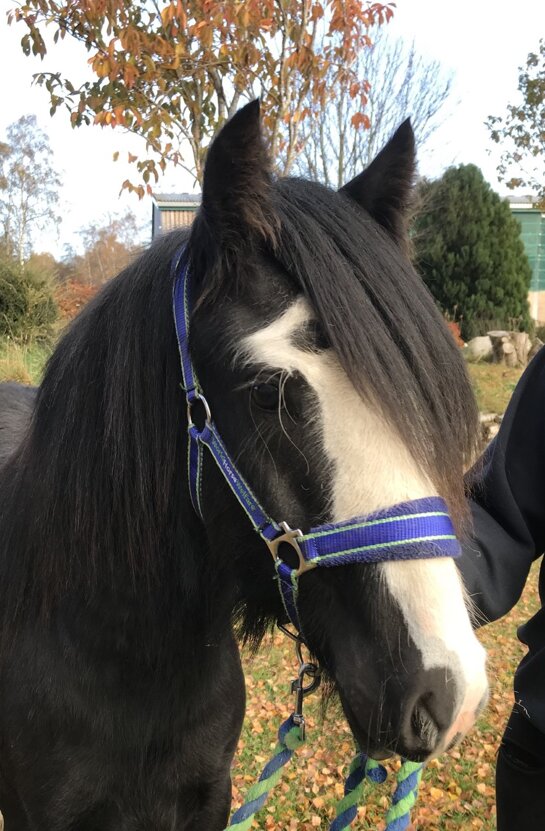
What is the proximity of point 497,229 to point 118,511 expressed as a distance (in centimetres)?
1458

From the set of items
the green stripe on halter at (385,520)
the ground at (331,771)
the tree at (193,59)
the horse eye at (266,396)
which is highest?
the tree at (193,59)

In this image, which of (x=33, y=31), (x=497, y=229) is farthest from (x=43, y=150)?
(x=33, y=31)

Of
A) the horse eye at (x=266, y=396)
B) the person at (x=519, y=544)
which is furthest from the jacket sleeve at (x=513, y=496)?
the horse eye at (x=266, y=396)

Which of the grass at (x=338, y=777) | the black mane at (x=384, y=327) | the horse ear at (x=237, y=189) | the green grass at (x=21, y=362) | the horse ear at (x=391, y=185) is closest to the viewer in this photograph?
the black mane at (x=384, y=327)

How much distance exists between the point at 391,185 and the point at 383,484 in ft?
2.60

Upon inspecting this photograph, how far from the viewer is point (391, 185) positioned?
1.50 m

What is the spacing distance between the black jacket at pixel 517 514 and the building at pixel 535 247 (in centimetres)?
2540

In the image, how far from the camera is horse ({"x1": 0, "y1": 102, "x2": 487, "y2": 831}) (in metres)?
1.12

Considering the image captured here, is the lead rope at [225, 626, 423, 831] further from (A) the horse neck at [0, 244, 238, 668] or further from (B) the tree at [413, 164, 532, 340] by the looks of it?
(B) the tree at [413, 164, 532, 340]

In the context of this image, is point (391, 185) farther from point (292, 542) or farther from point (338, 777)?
point (338, 777)

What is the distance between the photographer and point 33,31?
413 cm

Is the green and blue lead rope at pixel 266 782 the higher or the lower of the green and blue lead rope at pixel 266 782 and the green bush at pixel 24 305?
the lower

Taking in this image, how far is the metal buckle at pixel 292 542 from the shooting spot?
116 centimetres

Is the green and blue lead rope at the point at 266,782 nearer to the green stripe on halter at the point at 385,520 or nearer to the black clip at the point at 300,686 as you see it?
the black clip at the point at 300,686
